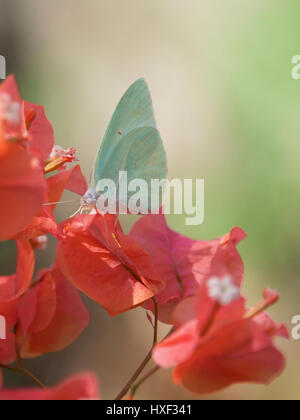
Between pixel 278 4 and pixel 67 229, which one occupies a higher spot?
pixel 278 4

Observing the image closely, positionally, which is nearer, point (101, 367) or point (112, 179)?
point (112, 179)

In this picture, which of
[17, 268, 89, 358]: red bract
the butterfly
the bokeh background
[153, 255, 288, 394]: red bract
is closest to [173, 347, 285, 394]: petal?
[153, 255, 288, 394]: red bract

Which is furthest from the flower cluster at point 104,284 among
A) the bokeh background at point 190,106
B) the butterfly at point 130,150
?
the bokeh background at point 190,106

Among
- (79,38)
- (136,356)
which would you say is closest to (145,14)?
(79,38)

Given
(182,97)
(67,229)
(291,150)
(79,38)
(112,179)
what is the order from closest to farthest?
1. (67,229)
2. (112,179)
3. (291,150)
4. (182,97)
5. (79,38)

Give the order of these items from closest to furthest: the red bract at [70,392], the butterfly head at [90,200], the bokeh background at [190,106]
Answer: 1. the red bract at [70,392]
2. the butterfly head at [90,200]
3. the bokeh background at [190,106]

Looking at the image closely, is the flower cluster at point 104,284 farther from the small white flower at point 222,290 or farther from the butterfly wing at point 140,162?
the butterfly wing at point 140,162

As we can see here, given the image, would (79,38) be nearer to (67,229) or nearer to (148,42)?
(148,42)
